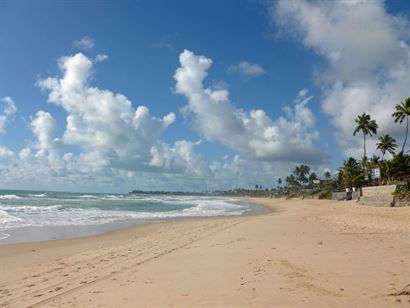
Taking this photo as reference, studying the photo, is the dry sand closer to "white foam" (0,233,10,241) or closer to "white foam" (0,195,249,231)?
"white foam" (0,233,10,241)

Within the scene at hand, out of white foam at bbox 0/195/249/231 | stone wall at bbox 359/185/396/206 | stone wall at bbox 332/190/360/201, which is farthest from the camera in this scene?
stone wall at bbox 332/190/360/201

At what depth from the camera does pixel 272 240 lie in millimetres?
13555

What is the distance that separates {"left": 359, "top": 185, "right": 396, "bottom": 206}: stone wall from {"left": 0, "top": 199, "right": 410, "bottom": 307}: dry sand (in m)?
21.6

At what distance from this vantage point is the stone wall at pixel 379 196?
3292cm

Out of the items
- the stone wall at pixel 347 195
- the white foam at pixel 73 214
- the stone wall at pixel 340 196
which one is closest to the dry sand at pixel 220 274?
the white foam at pixel 73 214

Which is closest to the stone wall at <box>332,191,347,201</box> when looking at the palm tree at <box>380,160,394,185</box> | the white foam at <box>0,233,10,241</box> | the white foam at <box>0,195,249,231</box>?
the palm tree at <box>380,160,394,185</box>

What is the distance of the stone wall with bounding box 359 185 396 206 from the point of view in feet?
108

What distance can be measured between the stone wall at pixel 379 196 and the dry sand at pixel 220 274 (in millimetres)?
21591

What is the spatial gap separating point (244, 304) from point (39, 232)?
54.8 ft

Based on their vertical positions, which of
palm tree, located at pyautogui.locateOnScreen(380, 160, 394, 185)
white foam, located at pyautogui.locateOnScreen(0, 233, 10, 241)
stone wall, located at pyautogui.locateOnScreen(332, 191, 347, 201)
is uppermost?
palm tree, located at pyautogui.locateOnScreen(380, 160, 394, 185)

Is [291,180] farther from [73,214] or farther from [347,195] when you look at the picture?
[73,214]

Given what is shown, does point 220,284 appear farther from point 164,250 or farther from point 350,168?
point 350,168

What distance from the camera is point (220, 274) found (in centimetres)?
816

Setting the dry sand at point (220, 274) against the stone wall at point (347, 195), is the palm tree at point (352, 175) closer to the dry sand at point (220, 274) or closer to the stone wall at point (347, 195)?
the stone wall at point (347, 195)
